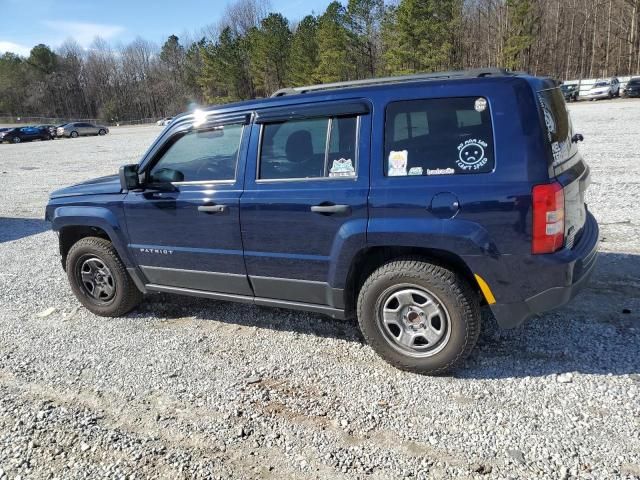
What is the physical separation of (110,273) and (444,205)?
3309 mm

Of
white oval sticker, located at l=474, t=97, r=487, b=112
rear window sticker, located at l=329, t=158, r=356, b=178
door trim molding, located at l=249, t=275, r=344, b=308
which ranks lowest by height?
door trim molding, located at l=249, t=275, r=344, b=308

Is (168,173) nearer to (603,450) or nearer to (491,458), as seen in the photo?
(491,458)

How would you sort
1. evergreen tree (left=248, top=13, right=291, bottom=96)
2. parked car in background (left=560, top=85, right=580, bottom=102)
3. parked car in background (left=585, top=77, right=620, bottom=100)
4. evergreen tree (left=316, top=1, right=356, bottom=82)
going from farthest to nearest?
evergreen tree (left=248, top=13, right=291, bottom=96), evergreen tree (left=316, top=1, right=356, bottom=82), parked car in background (left=560, top=85, right=580, bottom=102), parked car in background (left=585, top=77, right=620, bottom=100)

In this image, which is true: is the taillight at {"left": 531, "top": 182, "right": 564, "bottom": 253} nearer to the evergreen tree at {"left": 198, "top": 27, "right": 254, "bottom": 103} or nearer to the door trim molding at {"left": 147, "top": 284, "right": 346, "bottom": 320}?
the door trim molding at {"left": 147, "top": 284, "right": 346, "bottom": 320}

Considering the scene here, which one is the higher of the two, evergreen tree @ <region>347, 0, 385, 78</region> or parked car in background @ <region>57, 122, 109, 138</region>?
evergreen tree @ <region>347, 0, 385, 78</region>

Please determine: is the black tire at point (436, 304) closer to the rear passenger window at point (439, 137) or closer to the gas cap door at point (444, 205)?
the gas cap door at point (444, 205)

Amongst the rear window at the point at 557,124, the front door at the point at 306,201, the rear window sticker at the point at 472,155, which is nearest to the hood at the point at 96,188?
the front door at the point at 306,201

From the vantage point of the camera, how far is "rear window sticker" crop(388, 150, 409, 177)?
10.4 ft

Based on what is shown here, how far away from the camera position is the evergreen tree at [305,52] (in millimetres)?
61438

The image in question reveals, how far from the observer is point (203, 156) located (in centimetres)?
404

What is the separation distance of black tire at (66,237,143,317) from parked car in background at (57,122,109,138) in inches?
1833

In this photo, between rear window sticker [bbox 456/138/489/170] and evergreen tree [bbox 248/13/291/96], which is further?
evergreen tree [bbox 248/13/291/96]

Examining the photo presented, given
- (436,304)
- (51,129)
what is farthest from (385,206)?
(51,129)

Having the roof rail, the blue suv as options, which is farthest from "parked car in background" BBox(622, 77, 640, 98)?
the roof rail
